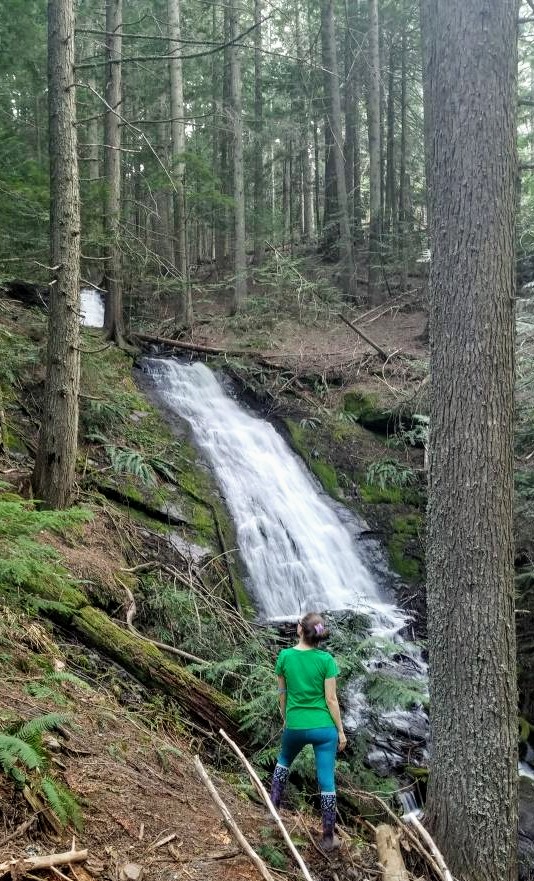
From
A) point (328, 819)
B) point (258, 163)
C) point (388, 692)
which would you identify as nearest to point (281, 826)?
point (328, 819)

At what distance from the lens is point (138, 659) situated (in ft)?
17.6

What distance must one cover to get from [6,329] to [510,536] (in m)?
8.60

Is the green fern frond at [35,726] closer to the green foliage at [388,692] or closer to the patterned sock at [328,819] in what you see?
the patterned sock at [328,819]

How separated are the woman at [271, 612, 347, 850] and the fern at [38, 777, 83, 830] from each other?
1.63 m

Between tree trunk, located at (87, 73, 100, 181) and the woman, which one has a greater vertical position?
tree trunk, located at (87, 73, 100, 181)

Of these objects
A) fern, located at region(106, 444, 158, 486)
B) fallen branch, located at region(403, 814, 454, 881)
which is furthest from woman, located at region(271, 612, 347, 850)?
fern, located at region(106, 444, 158, 486)

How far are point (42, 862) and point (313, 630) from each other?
2213mm

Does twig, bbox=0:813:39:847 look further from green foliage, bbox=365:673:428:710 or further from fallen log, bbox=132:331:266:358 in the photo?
fallen log, bbox=132:331:266:358

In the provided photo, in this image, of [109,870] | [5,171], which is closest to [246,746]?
[109,870]

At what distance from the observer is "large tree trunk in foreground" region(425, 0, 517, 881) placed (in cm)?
404

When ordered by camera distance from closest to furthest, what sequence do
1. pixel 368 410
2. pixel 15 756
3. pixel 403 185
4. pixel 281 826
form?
1. pixel 15 756
2. pixel 281 826
3. pixel 368 410
4. pixel 403 185

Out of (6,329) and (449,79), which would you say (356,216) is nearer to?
(6,329)

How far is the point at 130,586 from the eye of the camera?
6.56 metres

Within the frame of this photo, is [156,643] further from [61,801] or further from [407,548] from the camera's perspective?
[407,548]
